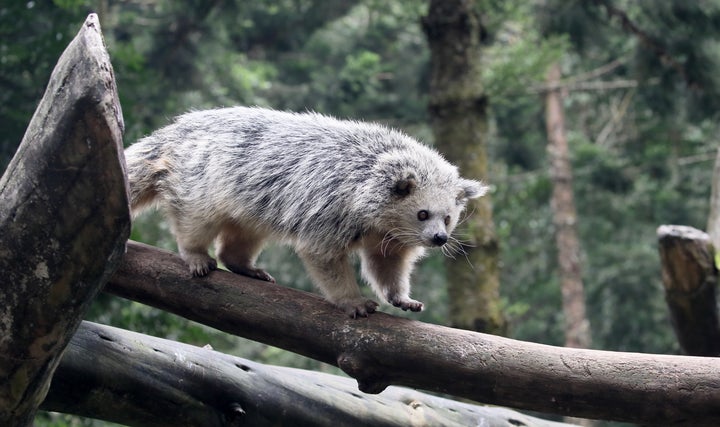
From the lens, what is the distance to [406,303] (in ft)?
15.6

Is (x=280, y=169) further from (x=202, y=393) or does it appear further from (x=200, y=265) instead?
(x=202, y=393)

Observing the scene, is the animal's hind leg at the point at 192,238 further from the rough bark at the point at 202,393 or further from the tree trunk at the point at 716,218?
the tree trunk at the point at 716,218

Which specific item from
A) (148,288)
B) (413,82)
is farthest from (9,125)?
(413,82)

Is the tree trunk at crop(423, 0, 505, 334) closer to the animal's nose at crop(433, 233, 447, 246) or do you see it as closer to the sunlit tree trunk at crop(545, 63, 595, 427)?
the animal's nose at crop(433, 233, 447, 246)

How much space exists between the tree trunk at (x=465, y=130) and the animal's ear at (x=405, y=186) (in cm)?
314

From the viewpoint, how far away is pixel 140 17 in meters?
11.9

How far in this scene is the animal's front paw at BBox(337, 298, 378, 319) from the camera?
4.09m

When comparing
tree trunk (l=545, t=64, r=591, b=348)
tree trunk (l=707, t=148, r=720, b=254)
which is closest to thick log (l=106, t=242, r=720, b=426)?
tree trunk (l=707, t=148, r=720, b=254)

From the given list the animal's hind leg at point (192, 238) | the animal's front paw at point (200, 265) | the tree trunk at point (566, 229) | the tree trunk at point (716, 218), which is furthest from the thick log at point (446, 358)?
the tree trunk at point (566, 229)

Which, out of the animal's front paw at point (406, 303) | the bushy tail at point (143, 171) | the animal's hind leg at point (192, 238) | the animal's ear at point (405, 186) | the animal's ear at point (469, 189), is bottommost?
the animal's hind leg at point (192, 238)

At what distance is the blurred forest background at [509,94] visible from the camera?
8195 millimetres

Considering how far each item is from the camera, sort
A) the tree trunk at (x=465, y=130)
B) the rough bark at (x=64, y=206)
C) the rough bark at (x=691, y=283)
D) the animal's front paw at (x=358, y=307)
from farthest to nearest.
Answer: the tree trunk at (x=465, y=130), the rough bark at (x=691, y=283), the animal's front paw at (x=358, y=307), the rough bark at (x=64, y=206)

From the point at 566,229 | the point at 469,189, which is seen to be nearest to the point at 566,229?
the point at 566,229

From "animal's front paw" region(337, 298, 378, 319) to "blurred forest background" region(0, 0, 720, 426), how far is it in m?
3.07
